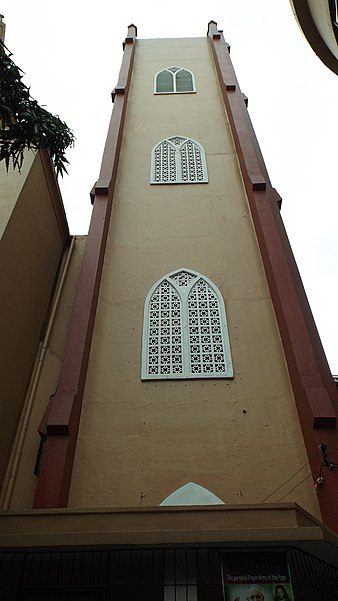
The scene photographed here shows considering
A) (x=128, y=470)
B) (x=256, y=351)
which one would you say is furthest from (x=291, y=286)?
(x=128, y=470)

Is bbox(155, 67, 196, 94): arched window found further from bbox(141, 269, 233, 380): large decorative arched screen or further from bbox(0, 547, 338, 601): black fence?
bbox(0, 547, 338, 601): black fence

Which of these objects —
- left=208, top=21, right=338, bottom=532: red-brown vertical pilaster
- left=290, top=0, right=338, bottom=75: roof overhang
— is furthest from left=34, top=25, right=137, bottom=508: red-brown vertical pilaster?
left=290, top=0, right=338, bottom=75: roof overhang

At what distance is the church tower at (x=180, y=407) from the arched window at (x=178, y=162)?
5 centimetres

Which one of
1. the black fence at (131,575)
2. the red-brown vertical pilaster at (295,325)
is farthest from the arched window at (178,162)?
the black fence at (131,575)

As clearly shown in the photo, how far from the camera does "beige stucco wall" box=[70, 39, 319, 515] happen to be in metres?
6.08

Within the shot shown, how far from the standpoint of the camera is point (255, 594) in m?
4.25

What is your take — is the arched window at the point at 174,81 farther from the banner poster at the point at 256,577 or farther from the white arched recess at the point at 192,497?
the banner poster at the point at 256,577

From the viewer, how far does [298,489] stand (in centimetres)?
594

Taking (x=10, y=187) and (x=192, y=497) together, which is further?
(x=10, y=187)

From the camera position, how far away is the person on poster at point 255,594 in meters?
4.24

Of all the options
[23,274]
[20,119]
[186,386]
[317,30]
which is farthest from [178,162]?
[186,386]

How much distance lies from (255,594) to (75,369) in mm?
3723

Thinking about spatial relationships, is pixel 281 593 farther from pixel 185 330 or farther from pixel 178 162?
pixel 178 162

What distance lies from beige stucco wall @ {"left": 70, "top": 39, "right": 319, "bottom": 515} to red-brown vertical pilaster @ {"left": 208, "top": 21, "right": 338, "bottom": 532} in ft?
0.76
